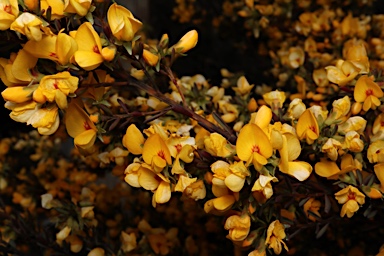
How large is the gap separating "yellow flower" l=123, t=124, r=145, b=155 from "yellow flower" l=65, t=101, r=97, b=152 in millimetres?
36

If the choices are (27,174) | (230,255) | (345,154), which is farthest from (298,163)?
(27,174)

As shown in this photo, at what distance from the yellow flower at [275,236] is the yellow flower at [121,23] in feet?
0.73

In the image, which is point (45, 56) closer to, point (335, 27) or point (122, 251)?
point (122, 251)

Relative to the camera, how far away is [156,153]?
47 centimetres

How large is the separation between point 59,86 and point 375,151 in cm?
31

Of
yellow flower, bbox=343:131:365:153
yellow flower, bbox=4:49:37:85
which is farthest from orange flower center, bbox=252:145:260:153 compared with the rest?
yellow flower, bbox=4:49:37:85

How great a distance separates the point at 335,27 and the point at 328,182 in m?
0.43

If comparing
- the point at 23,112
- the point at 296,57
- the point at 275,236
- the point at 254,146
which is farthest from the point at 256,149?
the point at 296,57

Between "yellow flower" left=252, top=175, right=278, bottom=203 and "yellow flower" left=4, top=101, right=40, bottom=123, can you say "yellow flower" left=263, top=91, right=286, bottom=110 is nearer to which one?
"yellow flower" left=252, top=175, right=278, bottom=203

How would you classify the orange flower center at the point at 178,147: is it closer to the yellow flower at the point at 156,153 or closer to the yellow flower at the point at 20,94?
the yellow flower at the point at 156,153

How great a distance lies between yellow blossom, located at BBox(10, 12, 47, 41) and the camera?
0.41m

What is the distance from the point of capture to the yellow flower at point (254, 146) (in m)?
0.44

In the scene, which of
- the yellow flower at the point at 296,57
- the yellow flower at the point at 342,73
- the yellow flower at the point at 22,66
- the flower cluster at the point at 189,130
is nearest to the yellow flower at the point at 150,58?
the flower cluster at the point at 189,130

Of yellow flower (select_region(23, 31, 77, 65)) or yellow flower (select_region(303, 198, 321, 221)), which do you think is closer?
yellow flower (select_region(23, 31, 77, 65))
